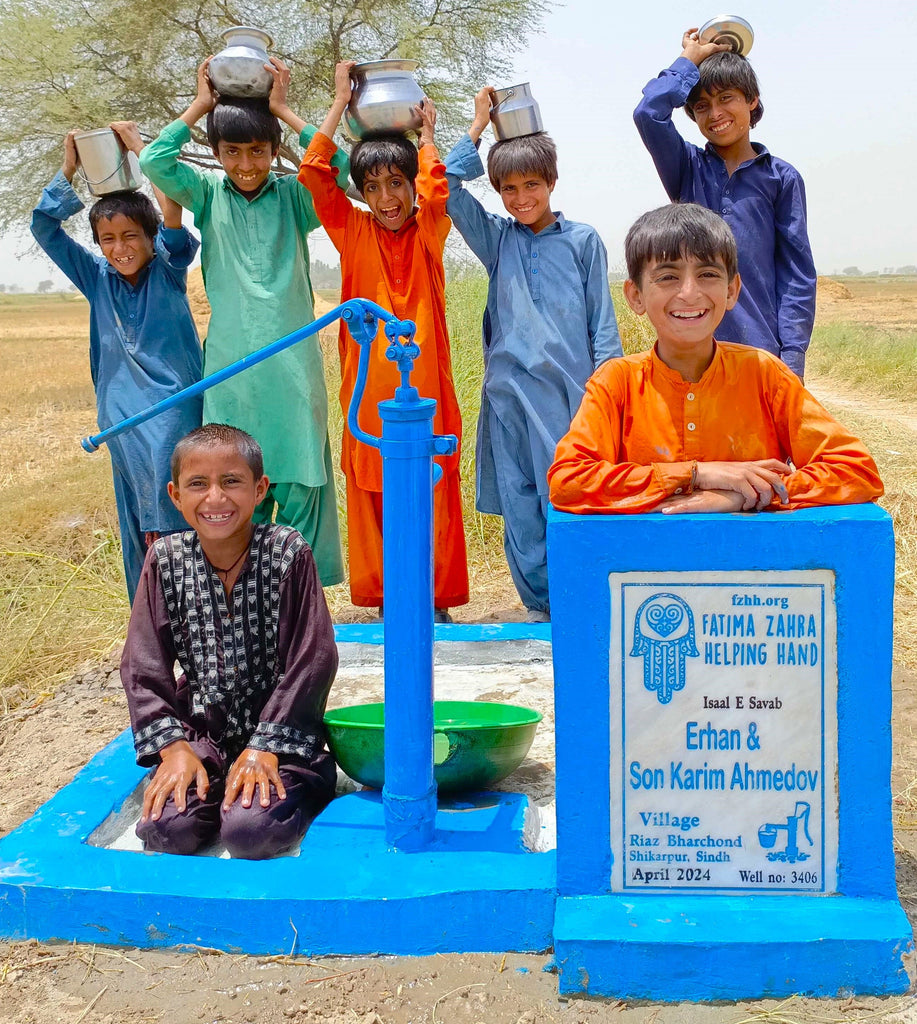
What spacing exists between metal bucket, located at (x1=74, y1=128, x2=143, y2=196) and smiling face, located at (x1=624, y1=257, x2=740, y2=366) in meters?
2.02

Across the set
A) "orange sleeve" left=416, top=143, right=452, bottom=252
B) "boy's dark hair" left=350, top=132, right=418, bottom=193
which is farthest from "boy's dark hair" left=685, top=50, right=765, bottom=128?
"boy's dark hair" left=350, top=132, right=418, bottom=193

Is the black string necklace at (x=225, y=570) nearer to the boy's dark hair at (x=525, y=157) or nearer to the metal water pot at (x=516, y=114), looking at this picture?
the boy's dark hair at (x=525, y=157)

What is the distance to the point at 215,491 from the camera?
2426 mm

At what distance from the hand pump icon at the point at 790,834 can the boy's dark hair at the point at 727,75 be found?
7.01ft

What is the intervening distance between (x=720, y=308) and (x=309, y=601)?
1.08 metres

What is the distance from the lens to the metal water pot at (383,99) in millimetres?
3465

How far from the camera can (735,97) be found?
3193mm

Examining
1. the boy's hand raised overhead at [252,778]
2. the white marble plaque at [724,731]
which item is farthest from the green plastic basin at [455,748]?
the white marble plaque at [724,731]

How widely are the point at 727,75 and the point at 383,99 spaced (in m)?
1.06

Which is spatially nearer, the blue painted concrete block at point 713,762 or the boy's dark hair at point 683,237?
the blue painted concrete block at point 713,762

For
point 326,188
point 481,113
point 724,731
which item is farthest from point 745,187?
point 724,731

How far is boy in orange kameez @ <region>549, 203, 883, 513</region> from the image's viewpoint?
1972 millimetres

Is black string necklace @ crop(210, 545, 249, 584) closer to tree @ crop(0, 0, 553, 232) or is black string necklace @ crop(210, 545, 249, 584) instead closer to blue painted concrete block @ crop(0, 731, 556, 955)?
blue painted concrete block @ crop(0, 731, 556, 955)

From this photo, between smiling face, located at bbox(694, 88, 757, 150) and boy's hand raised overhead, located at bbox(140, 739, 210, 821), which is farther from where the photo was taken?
smiling face, located at bbox(694, 88, 757, 150)
